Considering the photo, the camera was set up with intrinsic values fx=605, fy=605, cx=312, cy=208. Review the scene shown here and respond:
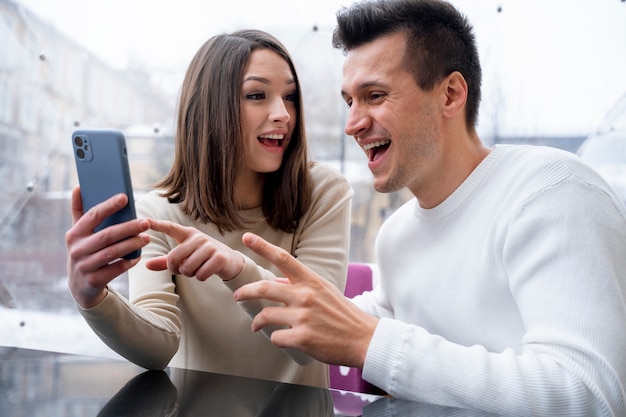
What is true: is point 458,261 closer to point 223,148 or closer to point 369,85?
point 369,85

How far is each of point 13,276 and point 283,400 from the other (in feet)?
7.54

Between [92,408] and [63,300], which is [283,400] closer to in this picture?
[92,408]

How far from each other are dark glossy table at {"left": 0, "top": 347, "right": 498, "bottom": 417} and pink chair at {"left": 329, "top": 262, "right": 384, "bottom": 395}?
745mm

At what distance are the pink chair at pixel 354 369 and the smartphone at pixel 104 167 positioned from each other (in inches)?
34.2

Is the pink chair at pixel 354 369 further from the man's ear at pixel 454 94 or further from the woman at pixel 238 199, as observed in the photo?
the man's ear at pixel 454 94

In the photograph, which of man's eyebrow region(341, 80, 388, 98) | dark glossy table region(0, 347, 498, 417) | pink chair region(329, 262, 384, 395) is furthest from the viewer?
pink chair region(329, 262, 384, 395)

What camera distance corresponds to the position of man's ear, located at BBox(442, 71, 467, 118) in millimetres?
1154

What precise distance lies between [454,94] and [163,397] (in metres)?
0.77

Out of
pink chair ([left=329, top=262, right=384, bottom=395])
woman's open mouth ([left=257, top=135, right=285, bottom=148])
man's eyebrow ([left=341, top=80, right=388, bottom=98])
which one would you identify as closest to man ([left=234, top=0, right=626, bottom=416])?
man's eyebrow ([left=341, top=80, right=388, bottom=98])

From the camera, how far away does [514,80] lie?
78.0 inches

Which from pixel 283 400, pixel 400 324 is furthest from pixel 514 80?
pixel 283 400

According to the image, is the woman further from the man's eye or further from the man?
the man

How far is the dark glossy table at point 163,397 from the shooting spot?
0.69 m

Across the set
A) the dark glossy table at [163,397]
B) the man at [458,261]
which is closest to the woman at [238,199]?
the man at [458,261]
